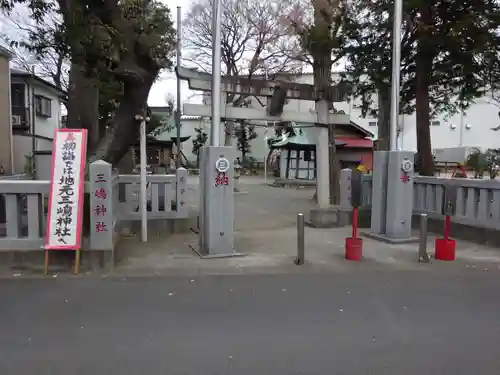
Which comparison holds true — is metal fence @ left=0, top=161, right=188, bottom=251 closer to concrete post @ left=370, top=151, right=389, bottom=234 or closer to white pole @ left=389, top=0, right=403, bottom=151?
concrete post @ left=370, top=151, right=389, bottom=234

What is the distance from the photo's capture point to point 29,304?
567cm

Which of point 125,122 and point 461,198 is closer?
point 125,122

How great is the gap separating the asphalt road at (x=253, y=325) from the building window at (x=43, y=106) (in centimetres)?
1948

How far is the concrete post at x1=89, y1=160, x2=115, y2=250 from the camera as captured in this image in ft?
23.2

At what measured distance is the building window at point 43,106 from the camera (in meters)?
23.8

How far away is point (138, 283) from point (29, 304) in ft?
4.65

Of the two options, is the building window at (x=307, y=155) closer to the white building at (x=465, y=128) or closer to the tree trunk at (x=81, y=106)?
the white building at (x=465, y=128)

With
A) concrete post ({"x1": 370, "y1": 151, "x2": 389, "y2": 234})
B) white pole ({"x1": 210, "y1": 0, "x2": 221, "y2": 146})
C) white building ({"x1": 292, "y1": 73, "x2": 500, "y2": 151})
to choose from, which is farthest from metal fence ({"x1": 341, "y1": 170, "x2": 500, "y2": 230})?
white building ({"x1": 292, "y1": 73, "x2": 500, "y2": 151})

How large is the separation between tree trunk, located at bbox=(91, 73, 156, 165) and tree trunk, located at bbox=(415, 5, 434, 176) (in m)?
6.91

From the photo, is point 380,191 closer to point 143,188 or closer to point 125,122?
point 143,188

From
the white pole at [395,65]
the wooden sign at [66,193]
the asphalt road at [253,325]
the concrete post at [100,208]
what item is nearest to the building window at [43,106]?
the wooden sign at [66,193]

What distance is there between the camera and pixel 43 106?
24766 mm

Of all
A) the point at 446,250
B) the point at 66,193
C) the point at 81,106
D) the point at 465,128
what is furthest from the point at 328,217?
the point at 465,128

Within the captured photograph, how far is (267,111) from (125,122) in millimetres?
3039
